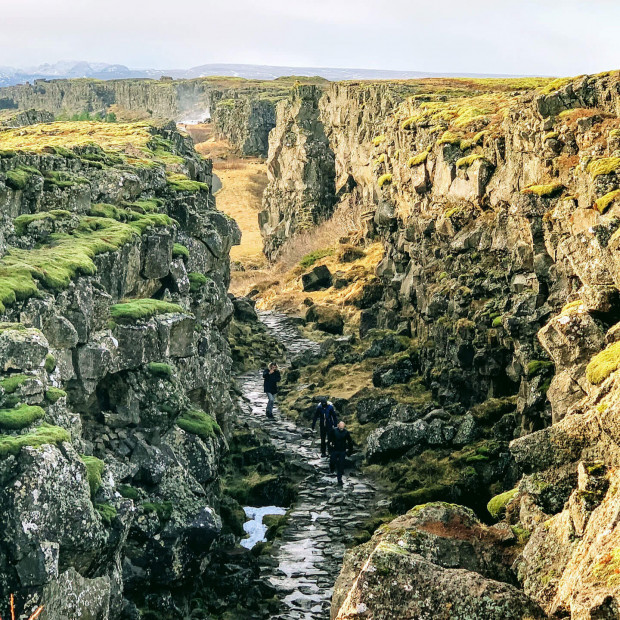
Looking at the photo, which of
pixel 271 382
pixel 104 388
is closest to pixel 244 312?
pixel 271 382

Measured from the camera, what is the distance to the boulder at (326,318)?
6356 centimetres

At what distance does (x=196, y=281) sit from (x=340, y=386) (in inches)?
496

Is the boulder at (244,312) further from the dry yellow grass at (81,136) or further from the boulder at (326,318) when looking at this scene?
the dry yellow grass at (81,136)

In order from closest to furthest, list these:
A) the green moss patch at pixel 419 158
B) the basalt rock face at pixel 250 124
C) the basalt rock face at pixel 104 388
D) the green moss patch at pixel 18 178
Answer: the basalt rock face at pixel 104 388 < the green moss patch at pixel 18 178 < the green moss patch at pixel 419 158 < the basalt rock face at pixel 250 124

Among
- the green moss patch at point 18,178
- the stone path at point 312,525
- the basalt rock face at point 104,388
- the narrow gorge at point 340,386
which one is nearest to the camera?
the narrow gorge at point 340,386

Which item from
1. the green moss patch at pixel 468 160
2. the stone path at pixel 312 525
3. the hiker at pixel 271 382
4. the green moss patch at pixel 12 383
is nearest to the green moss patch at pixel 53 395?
the green moss patch at pixel 12 383

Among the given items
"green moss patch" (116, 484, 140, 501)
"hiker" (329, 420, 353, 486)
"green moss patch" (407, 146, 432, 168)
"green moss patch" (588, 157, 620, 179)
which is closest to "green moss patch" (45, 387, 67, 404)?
"green moss patch" (116, 484, 140, 501)

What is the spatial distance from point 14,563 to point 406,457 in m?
21.5

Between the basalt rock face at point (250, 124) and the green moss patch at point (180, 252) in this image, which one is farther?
the basalt rock face at point (250, 124)

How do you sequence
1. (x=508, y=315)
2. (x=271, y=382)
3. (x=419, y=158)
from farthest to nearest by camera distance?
(x=419, y=158)
(x=271, y=382)
(x=508, y=315)

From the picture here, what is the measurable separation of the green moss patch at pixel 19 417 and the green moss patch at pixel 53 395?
1221 millimetres

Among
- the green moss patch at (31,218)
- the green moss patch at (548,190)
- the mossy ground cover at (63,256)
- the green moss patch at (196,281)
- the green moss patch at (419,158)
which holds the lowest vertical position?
the green moss patch at (196,281)

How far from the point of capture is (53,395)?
69.6 ft

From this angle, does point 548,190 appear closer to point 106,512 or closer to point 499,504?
point 499,504
